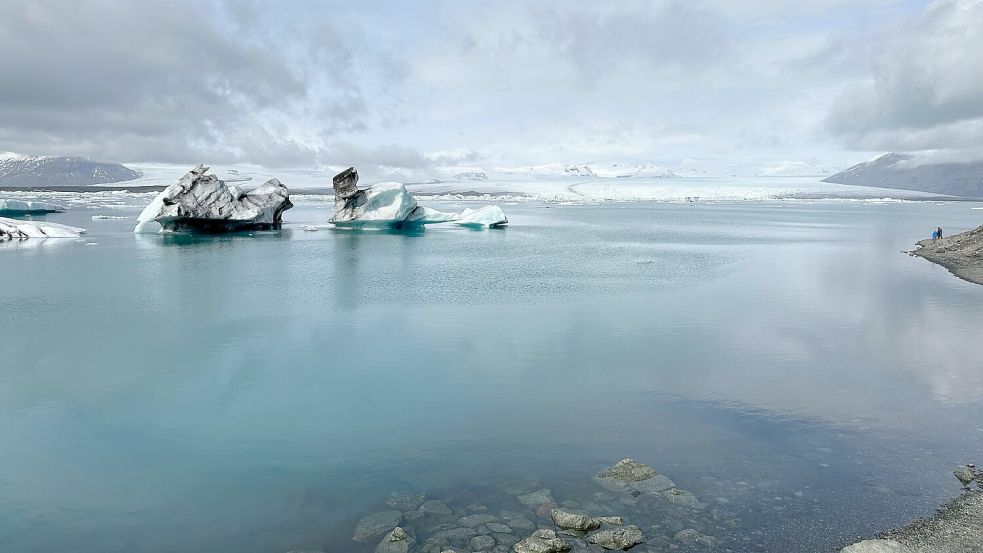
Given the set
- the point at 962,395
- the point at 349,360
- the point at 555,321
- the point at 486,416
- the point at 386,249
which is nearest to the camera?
the point at 486,416

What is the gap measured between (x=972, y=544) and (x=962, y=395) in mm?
4215

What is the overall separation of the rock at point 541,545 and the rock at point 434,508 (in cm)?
76

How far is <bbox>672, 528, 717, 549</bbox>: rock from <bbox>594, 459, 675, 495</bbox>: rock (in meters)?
0.61

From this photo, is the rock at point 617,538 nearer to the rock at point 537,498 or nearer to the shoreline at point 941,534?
the rock at point 537,498

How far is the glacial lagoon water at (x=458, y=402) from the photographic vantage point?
5.27m

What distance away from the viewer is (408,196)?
33438mm

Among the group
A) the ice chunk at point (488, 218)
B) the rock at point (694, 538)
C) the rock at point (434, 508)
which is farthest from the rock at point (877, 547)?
the ice chunk at point (488, 218)

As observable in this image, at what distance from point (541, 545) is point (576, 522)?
416 mm

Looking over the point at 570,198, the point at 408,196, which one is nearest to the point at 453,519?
the point at 408,196

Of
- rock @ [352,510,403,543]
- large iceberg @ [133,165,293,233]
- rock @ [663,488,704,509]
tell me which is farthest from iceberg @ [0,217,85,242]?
rock @ [663,488,704,509]

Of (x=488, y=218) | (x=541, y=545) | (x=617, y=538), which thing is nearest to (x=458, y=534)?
(x=541, y=545)

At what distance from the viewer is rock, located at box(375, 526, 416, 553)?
15.3 feet

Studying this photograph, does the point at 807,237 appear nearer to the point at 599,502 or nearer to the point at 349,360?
the point at 349,360

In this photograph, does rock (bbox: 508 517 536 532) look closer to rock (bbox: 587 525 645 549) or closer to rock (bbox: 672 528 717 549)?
rock (bbox: 587 525 645 549)
